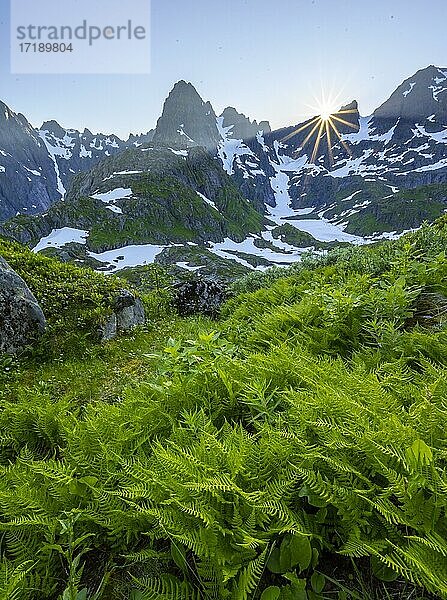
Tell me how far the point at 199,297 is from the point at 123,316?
548cm

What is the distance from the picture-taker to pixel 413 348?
361cm

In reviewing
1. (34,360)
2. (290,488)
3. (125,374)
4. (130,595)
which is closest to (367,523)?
(290,488)

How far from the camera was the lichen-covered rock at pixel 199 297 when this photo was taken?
1415 centimetres

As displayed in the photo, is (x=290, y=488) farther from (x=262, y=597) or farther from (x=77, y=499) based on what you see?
(x=77, y=499)

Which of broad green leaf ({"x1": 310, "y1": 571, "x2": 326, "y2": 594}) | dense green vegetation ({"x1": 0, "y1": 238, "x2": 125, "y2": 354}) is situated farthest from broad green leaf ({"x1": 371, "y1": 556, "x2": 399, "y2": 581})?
dense green vegetation ({"x1": 0, "y1": 238, "x2": 125, "y2": 354})

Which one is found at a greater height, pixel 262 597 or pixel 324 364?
pixel 324 364

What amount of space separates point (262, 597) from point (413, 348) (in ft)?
9.15

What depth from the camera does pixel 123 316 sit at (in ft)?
30.5

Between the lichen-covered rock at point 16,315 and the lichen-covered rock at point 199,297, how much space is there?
6.85 meters

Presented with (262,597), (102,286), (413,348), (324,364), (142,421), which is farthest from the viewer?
(102,286)

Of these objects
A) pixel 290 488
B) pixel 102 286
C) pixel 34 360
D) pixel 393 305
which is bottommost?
pixel 34 360

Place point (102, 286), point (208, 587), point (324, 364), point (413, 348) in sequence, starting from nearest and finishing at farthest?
1. point (208, 587)
2. point (324, 364)
3. point (413, 348)
4. point (102, 286)

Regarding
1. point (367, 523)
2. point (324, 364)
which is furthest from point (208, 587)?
point (324, 364)

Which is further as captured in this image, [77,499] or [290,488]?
[77,499]
